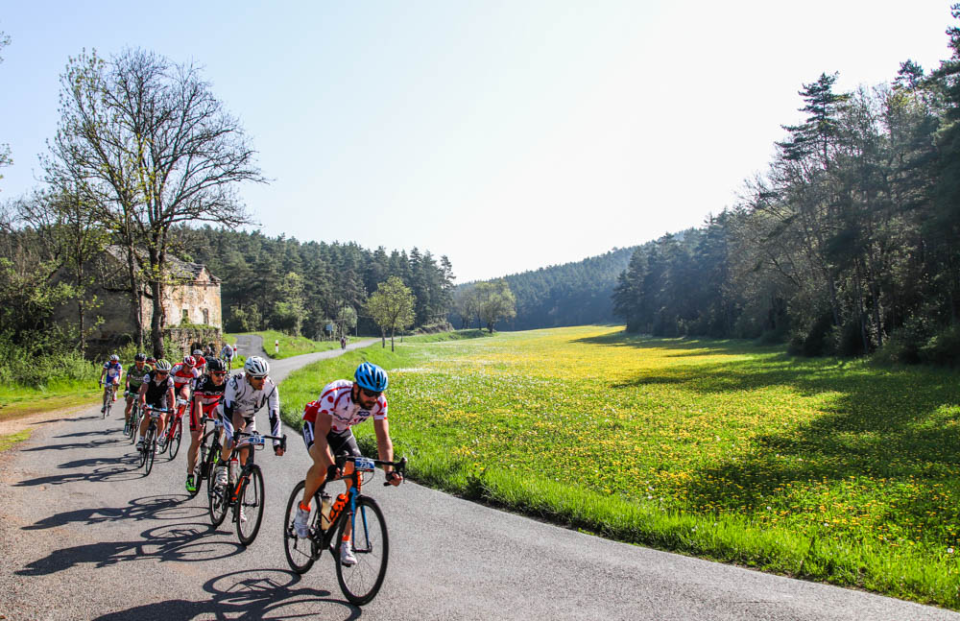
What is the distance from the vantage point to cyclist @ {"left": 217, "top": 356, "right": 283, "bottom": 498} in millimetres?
7469

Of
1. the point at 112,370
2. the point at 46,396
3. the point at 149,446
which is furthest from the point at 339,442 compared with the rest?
the point at 46,396

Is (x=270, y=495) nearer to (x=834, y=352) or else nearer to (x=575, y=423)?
(x=575, y=423)

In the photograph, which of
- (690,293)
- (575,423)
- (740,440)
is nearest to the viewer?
(740,440)

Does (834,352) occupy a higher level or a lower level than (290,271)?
lower

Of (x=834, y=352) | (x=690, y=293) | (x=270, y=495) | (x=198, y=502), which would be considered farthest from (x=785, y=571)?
(x=690, y=293)

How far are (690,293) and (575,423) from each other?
77.7 m

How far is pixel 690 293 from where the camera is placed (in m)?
87.6

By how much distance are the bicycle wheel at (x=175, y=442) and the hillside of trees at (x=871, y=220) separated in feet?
A: 99.9

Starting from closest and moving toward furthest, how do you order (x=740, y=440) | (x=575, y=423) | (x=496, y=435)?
(x=740, y=440)
(x=496, y=435)
(x=575, y=423)

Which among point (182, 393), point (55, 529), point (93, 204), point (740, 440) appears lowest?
point (740, 440)

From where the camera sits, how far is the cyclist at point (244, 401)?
7.47 m

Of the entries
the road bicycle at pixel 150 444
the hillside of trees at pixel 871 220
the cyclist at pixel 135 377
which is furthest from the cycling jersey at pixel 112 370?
the hillside of trees at pixel 871 220

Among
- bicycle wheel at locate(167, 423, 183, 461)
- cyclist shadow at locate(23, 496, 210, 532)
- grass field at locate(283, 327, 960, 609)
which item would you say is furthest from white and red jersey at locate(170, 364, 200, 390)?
grass field at locate(283, 327, 960, 609)

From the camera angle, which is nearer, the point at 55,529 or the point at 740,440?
the point at 55,529
